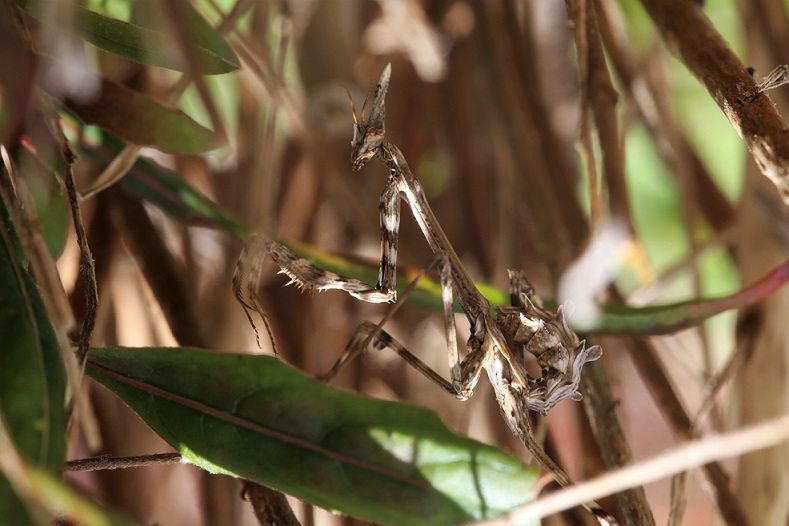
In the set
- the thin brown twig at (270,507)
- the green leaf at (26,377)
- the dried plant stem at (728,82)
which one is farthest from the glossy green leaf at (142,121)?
the dried plant stem at (728,82)

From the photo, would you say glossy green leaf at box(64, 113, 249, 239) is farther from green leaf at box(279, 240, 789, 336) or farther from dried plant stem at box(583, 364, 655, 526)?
dried plant stem at box(583, 364, 655, 526)

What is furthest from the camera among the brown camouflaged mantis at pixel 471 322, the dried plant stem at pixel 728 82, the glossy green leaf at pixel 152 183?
the glossy green leaf at pixel 152 183

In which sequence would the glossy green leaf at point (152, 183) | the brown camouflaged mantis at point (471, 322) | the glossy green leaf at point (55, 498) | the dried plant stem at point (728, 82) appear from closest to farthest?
the glossy green leaf at point (55, 498)
the dried plant stem at point (728, 82)
the brown camouflaged mantis at point (471, 322)
the glossy green leaf at point (152, 183)

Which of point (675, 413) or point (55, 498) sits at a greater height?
point (675, 413)

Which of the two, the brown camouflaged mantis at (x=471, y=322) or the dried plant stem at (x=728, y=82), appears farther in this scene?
the brown camouflaged mantis at (x=471, y=322)

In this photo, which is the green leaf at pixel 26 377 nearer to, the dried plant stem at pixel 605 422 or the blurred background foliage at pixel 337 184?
the blurred background foliage at pixel 337 184

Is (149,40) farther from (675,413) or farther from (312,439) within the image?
(675,413)

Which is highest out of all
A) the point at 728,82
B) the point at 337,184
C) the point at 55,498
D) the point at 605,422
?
the point at 337,184

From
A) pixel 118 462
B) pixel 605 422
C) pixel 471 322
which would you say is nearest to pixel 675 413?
pixel 605 422
